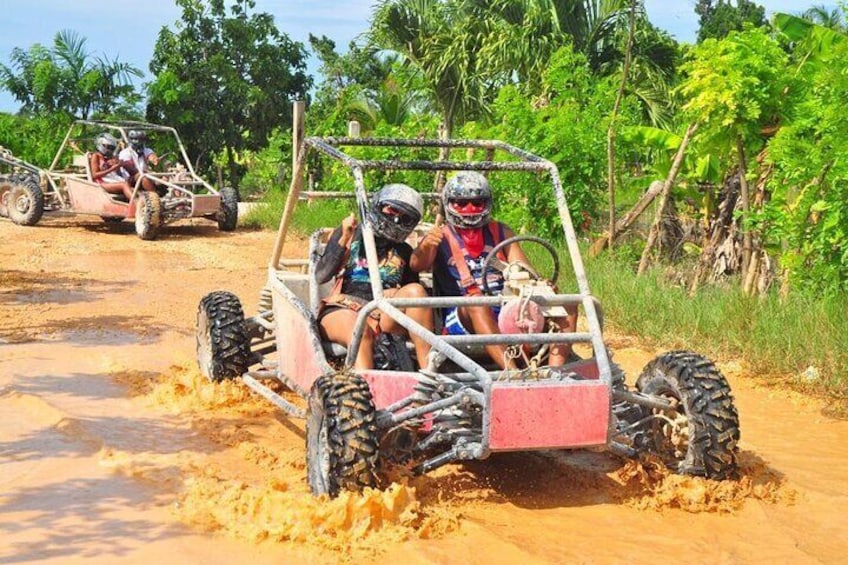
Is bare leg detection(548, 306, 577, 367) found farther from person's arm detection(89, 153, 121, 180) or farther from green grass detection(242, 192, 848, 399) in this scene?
person's arm detection(89, 153, 121, 180)

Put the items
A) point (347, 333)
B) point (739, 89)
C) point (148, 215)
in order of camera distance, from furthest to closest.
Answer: point (148, 215)
point (739, 89)
point (347, 333)

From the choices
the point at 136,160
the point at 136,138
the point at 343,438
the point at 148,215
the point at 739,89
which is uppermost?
the point at 739,89

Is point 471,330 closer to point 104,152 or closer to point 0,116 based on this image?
point 104,152

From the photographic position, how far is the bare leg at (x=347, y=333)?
220 inches

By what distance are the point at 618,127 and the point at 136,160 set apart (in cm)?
728

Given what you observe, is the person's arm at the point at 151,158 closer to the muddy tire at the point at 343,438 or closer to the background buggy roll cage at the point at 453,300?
the background buggy roll cage at the point at 453,300

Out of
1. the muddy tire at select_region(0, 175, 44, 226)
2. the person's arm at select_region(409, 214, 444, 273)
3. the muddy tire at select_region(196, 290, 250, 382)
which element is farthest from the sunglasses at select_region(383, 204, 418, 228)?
the muddy tire at select_region(0, 175, 44, 226)

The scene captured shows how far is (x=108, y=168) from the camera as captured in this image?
16312mm

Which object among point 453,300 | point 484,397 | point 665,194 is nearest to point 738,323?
point 665,194

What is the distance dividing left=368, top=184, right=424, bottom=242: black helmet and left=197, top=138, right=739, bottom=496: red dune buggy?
182 millimetres

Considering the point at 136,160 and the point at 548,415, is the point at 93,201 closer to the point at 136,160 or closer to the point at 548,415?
the point at 136,160

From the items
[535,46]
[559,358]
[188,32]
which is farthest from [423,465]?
[188,32]

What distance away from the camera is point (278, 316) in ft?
21.8

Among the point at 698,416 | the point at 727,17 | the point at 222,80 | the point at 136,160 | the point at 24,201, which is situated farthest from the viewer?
the point at 727,17
